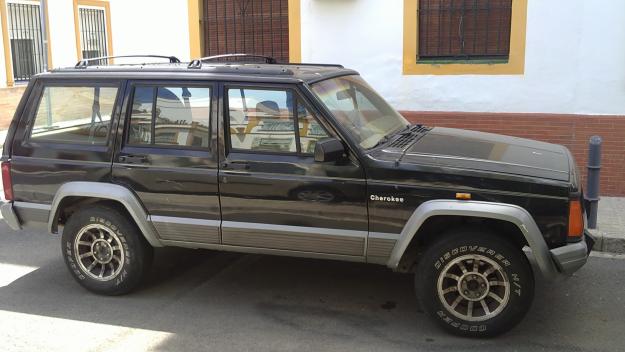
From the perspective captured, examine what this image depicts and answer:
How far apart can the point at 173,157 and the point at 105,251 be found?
100 cm

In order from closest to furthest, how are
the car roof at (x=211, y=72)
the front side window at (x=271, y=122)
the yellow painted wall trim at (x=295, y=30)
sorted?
the front side window at (x=271, y=122), the car roof at (x=211, y=72), the yellow painted wall trim at (x=295, y=30)

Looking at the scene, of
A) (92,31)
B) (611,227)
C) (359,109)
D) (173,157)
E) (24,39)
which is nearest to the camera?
(173,157)

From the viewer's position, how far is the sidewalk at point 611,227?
6121mm

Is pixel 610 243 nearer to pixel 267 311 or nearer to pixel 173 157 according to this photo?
pixel 267 311

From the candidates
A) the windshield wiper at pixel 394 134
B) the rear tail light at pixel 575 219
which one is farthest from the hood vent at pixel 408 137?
the rear tail light at pixel 575 219

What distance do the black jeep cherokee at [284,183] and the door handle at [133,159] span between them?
0.01 m

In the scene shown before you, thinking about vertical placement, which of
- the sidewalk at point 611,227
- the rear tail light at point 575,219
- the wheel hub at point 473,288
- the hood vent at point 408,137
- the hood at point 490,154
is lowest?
the sidewalk at point 611,227

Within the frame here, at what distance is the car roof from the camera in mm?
4562

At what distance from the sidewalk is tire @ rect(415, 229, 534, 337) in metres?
2.46

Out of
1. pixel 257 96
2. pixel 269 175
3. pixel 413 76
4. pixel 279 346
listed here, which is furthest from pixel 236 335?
pixel 413 76

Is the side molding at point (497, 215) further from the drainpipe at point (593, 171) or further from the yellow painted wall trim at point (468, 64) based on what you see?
the yellow painted wall trim at point (468, 64)

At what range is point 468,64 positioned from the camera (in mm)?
8297

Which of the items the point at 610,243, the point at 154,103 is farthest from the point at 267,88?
the point at 610,243

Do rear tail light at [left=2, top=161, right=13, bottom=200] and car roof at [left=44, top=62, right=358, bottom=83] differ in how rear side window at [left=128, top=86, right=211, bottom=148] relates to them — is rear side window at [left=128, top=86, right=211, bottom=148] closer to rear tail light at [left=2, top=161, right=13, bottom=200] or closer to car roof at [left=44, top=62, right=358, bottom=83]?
car roof at [left=44, top=62, right=358, bottom=83]
